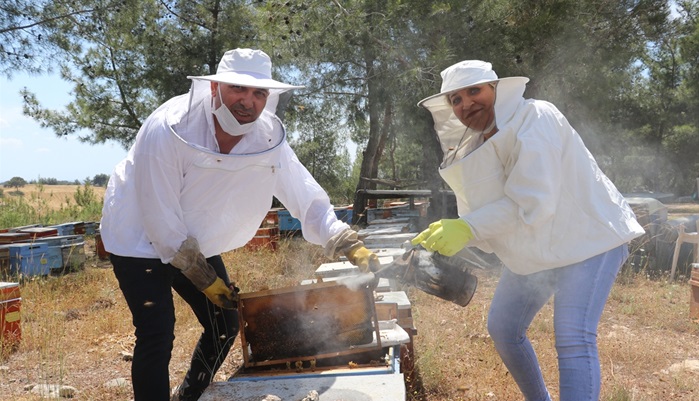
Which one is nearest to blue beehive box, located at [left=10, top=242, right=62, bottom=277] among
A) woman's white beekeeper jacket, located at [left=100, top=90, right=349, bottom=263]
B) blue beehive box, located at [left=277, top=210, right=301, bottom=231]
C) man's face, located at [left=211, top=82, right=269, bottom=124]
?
blue beehive box, located at [left=277, top=210, right=301, bottom=231]

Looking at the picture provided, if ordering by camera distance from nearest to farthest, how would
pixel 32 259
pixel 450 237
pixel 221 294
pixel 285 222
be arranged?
pixel 450 237, pixel 221 294, pixel 32 259, pixel 285 222

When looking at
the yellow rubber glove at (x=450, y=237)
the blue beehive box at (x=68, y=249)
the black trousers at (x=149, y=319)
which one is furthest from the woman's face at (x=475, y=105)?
the blue beehive box at (x=68, y=249)

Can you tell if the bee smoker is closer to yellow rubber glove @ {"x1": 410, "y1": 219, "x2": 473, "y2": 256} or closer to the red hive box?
yellow rubber glove @ {"x1": 410, "y1": 219, "x2": 473, "y2": 256}

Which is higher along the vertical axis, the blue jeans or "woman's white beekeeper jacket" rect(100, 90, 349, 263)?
"woman's white beekeeper jacket" rect(100, 90, 349, 263)

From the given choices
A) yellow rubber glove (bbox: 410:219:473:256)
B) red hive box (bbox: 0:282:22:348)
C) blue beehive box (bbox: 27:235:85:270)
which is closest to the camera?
yellow rubber glove (bbox: 410:219:473:256)

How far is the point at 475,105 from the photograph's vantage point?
2475mm

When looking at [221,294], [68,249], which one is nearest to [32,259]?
[68,249]

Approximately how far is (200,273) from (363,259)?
0.79 meters

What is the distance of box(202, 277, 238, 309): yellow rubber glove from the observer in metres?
2.61

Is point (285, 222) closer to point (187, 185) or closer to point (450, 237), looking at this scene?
point (187, 185)

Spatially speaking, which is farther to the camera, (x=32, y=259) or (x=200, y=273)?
(x=32, y=259)

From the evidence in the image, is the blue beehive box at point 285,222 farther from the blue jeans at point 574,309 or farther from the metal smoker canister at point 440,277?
the blue jeans at point 574,309

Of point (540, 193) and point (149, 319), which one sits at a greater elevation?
point (540, 193)

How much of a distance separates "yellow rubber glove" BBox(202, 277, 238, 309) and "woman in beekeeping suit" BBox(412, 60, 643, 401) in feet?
3.06
